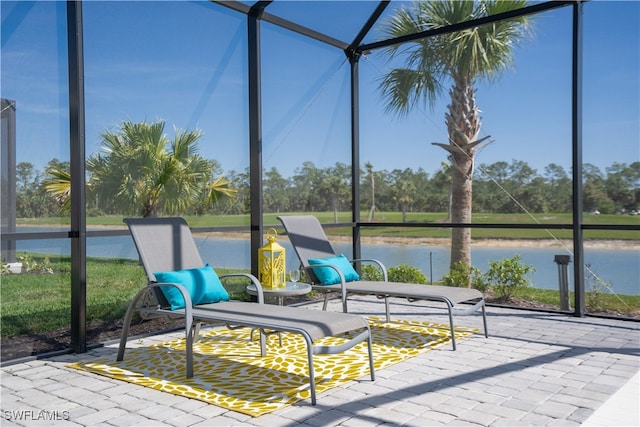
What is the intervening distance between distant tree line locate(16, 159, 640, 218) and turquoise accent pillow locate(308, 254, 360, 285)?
148cm

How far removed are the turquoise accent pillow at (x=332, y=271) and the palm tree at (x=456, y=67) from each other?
3.82 m

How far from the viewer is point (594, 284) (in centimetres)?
787

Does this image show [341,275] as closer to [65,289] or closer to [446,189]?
[65,289]

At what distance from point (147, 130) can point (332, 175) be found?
119 inches

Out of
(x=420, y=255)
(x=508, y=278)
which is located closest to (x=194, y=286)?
(x=508, y=278)

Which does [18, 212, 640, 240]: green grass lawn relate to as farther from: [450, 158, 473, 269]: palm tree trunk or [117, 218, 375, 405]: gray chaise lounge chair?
[117, 218, 375, 405]: gray chaise lounge chair

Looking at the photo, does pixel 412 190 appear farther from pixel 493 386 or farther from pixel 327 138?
pixel 493 386

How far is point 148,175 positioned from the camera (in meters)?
5.38

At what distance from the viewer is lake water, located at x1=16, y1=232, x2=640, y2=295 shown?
16.1 feet

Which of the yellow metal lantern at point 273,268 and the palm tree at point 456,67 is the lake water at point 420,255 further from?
the palm tree at point 456,67

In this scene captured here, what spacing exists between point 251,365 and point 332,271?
1.52 meters

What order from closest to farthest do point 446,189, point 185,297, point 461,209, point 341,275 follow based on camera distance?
point 185,297 → point 341,275 → point 461,209 → point 446,189

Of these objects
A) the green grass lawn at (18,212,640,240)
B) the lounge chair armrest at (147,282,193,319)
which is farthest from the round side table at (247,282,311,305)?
the green grass lawn at (18,212,640,240)

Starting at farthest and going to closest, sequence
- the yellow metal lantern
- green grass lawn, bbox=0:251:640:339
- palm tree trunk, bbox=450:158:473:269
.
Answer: palm tree trunk, bbox=450:158:473:269, the yellow metal lantern, green grass lawn, bbox=0:251:640:339
